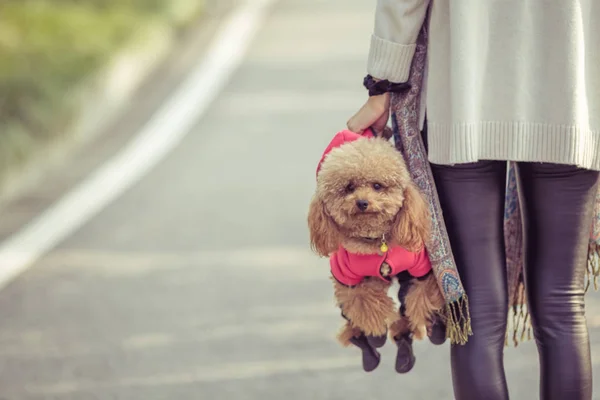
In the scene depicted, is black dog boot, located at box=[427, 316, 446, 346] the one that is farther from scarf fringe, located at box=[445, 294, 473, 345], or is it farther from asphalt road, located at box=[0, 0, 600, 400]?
asphalt road, located at box=[0, 0, 600, 400]

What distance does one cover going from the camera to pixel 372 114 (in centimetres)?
308

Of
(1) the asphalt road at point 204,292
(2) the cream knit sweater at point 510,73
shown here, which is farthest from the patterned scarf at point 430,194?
(1) the asphalt road at point 204,292

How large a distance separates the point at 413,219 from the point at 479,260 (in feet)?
0.73

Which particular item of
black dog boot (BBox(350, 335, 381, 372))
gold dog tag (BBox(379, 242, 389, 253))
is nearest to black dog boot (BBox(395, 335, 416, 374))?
black dog boot (BBox(350, 335, 381, 372))

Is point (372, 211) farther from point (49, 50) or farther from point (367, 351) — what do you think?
point (49, 50)

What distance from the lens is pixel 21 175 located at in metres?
8.45

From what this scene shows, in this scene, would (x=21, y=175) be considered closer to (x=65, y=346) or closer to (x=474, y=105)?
(x=65, y=346)

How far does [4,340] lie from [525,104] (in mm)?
3230

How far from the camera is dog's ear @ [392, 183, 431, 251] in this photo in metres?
2.96

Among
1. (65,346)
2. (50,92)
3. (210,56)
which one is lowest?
(65,346)

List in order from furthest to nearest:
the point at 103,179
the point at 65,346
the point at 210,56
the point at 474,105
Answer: the point at 210,56, the point at 103,179, the point at 65,346, the point at 474,105

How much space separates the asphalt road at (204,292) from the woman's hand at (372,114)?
1.59 meters

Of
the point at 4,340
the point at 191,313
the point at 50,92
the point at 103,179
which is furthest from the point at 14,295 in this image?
the point at 50,92

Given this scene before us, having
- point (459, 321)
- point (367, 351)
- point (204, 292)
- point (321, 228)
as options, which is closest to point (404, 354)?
point (367, 351)
